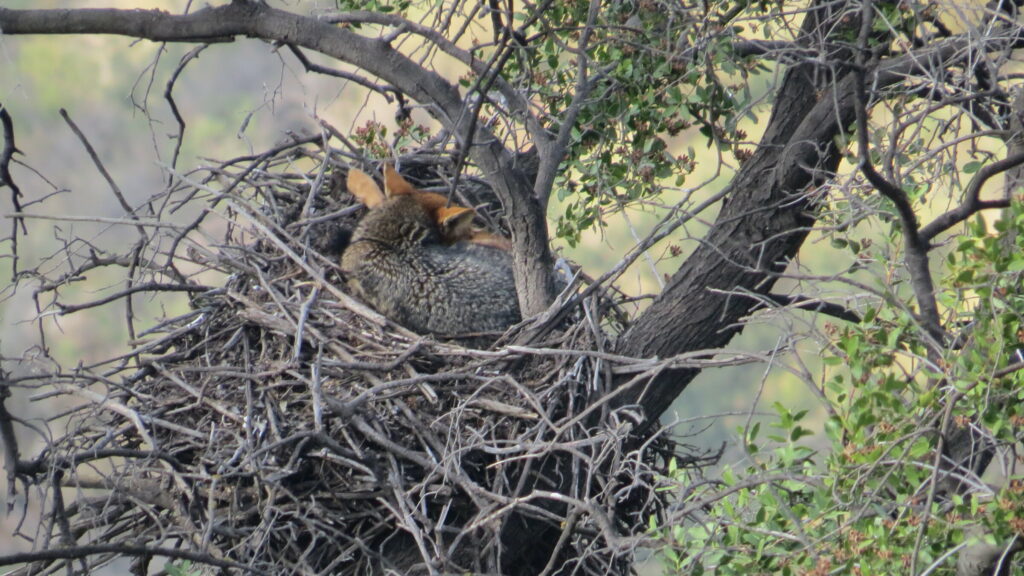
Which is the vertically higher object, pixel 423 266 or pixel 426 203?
pixel 426 203

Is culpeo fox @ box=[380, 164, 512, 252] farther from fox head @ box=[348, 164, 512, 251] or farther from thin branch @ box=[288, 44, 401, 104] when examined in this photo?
thin branch @ box=[288, 44, 401, 104]

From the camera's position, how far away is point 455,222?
6.07m

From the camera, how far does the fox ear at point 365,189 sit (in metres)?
6.05

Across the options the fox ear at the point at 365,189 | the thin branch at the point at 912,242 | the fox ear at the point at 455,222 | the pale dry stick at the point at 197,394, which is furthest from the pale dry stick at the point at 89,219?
the thin branch at the point at 912,242

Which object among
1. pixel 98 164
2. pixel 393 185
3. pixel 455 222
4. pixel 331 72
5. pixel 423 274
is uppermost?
pixel 98 164

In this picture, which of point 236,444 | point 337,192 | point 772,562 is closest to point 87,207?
point 337,192

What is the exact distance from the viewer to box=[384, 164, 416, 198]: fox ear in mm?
6070

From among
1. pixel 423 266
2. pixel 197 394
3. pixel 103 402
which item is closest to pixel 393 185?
pixel 423 266

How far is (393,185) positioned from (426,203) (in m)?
0.19

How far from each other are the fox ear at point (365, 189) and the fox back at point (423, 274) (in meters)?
0.05

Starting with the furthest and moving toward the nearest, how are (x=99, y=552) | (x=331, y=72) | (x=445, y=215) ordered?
(x=445, y=215)
(x=331, y=72)
(x=99, y=552)

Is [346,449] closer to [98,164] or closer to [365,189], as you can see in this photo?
[98,164]

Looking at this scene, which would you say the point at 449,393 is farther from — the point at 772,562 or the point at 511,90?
the point at 772,562

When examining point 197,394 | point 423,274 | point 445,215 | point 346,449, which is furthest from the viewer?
point 445,215
